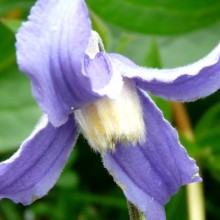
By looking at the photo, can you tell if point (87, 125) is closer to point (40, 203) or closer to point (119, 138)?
point (119, 138)

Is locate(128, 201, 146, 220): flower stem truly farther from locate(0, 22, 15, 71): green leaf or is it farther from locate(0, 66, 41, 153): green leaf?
locate(0, 22, 15, 71): green leaf

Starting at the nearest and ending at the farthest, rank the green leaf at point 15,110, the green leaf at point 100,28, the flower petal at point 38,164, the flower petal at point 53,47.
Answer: the flower petal at point 53,47, the flower petal at point 38,164, the green leaf at point 100,28, the green leaf at point 15,110

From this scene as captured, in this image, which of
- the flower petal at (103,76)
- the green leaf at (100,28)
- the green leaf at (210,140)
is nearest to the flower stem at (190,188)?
the green leaf at (210,140)

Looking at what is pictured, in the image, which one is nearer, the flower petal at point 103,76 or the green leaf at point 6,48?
the flower petal at point 103,76

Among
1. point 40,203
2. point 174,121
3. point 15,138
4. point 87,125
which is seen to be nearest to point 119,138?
point 87,125

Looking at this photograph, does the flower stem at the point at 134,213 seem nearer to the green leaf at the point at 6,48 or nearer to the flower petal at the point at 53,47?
the flower petal at the point at 53,47

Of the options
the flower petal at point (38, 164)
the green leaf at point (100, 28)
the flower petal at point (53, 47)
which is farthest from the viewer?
the green leaf at point (100, 28)

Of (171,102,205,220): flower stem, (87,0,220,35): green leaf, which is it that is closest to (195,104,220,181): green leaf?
(171,102,205,220): flower stem
